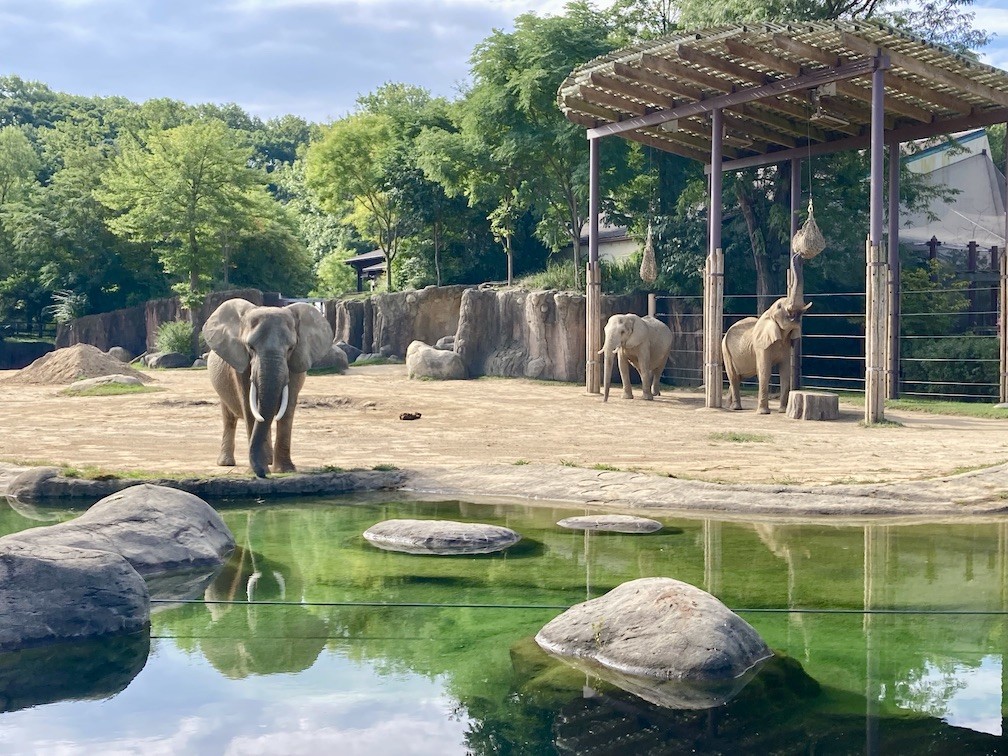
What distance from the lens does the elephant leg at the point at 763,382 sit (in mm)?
16125

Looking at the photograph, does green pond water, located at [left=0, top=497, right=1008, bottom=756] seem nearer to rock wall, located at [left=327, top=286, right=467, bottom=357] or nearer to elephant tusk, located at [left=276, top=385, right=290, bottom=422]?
elephant tusk, located at [left=276, top=385, right=290, bottom=422]

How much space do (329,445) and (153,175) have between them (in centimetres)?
2556

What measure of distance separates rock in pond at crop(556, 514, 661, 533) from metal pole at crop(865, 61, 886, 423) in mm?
6471

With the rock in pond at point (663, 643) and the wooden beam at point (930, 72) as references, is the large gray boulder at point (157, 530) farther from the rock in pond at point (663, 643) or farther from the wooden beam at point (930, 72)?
the wooden beam at point (930, 72)

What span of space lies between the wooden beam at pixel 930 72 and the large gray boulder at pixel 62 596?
1137 centimetres

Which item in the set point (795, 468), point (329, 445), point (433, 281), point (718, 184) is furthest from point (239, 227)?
point (795, 468)

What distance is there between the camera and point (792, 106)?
716 inches

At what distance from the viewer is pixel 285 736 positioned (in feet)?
15.0

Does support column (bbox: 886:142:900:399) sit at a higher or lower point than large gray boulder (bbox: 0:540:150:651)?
higher

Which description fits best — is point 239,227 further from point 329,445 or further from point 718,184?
point 329,445

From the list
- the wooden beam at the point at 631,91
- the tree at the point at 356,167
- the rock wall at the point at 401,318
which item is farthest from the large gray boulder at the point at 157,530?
the tree at the point at 356,167

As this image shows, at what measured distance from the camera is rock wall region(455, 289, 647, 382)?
72.2 feet

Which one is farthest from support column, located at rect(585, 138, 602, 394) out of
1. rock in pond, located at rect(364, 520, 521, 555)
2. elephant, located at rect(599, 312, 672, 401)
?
rock in pond, located at rect(364, 520, 521, 555)

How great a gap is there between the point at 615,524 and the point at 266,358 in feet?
10.7
